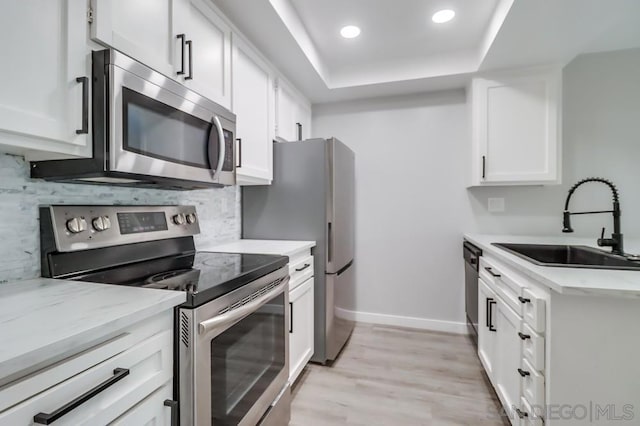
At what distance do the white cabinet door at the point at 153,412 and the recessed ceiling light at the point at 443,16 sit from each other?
97.7 inches

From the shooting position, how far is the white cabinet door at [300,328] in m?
1.81

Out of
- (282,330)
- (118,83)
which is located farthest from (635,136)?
(118,83)

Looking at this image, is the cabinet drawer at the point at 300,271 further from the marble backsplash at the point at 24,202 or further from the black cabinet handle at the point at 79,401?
the black cabinet handle at the point at 79,401

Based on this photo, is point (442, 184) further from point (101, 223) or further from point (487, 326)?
point (101, 223)

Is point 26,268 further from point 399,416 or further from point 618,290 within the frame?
point 618,290

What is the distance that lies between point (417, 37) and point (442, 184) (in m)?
1.28

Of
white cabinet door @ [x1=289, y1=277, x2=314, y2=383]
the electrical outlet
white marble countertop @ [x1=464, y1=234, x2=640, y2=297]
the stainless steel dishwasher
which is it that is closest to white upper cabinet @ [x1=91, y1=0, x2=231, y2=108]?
white cabinet door @ [x1=289, y1=277, x2=314, y2=383]

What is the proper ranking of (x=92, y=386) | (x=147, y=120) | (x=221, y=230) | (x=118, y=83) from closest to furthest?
(x=92, y=386)
(x=118, y=83)
(x=147, y=120)
(x=221, y=230)

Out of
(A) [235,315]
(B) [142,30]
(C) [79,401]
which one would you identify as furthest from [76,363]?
(B) [142,30]

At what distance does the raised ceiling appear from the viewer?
170cm

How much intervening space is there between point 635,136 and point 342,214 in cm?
231

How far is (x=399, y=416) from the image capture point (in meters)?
1.69

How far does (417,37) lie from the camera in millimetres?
2285

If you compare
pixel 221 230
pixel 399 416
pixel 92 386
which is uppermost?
pixel 221 230
